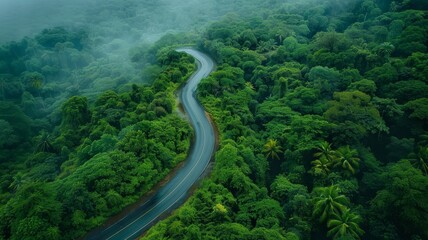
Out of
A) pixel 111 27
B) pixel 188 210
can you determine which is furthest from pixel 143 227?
pixel 111 27

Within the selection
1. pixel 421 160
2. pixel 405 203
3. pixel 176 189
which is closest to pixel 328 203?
pixel 405 203

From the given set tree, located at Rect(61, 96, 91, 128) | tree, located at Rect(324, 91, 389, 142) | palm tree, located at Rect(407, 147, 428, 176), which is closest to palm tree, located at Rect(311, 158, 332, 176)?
tree, located at Rect(324, 91, 389, 142)

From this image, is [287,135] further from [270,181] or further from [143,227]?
[143,227]

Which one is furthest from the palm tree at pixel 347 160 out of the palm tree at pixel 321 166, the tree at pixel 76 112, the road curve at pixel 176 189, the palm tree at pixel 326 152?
the tree at pixel 76 112

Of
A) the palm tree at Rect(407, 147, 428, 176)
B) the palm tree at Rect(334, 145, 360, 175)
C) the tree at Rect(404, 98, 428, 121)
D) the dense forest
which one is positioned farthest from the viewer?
the tree at Rect(404, 98, 428, 121)

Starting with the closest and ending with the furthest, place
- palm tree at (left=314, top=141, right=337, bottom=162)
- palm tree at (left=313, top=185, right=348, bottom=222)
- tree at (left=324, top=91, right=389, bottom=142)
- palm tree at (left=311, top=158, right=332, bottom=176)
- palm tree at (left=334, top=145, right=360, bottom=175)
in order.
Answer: palm tree at (left=313, top=185, right=348, bottom=222) < palm tree at (left=311, top=158, right=332, bottom=176) < palm tree at (left=334, top=145, right=360, bottom=175) < palm tree at (left=314, top=141, right=337, bottom=162) < tree at (left=324, top=91, right=389, bottom=142)

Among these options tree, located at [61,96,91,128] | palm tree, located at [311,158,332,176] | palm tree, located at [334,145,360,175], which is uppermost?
palm tree, located at [334,145,360,175]

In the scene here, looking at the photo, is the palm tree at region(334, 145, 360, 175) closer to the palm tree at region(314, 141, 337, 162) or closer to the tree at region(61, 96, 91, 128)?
the palm tree at region(314, 141, 337, 162)
